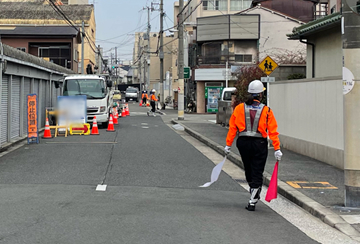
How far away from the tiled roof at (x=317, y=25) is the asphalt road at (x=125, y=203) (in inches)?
231

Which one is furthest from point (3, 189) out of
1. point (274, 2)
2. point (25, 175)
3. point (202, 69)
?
point (274, 2)

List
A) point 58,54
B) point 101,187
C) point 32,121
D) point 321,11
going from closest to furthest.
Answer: point 101,187 → point 32,121 → point 321,11 → point 58,54

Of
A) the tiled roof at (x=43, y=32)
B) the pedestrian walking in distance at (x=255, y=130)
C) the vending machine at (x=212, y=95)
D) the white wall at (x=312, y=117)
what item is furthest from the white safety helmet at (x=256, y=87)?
the tiled roof at (x=43, y=32)

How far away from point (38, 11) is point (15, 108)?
49.8 metres

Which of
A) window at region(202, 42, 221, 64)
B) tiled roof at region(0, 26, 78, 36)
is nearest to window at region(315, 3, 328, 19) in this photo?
window at region(202, 42, 221, 64)

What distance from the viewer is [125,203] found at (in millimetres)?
7559

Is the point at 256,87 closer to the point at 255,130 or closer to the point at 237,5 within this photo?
the point at 255,130

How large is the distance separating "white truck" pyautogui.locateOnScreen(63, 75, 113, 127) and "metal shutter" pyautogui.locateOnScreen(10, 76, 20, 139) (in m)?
5.48

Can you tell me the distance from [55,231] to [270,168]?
6.33 meters

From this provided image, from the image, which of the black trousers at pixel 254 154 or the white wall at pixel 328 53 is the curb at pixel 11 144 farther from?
the white wall at pixel 328 53

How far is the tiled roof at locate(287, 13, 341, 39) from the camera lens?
47.2ft

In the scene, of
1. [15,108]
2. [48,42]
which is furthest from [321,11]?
[48,42]

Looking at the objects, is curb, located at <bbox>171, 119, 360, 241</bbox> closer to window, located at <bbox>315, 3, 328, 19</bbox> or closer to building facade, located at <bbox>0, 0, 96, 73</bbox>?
window, located at <bbox>315, 3, 328, 19</bbox>

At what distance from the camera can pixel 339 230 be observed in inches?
248
